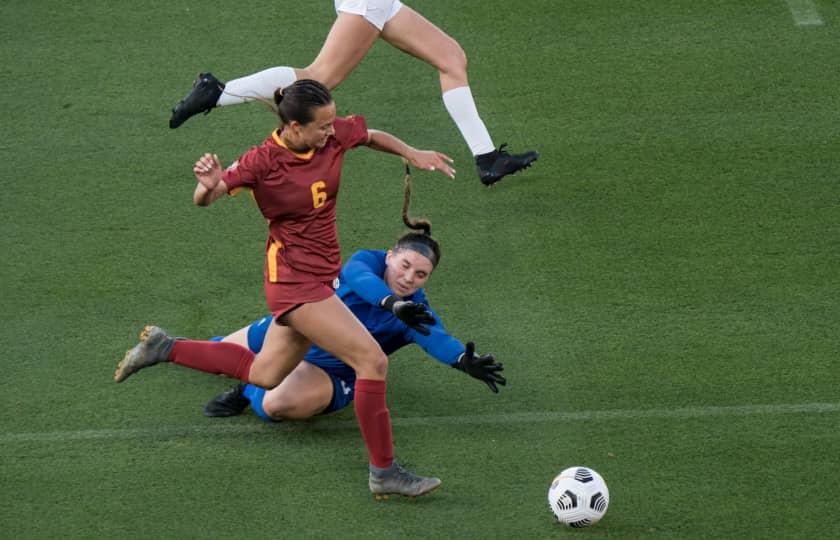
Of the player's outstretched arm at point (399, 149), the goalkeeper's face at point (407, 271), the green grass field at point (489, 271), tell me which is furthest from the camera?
the goalkeeper's face at point (407, 271)

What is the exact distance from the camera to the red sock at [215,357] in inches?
248

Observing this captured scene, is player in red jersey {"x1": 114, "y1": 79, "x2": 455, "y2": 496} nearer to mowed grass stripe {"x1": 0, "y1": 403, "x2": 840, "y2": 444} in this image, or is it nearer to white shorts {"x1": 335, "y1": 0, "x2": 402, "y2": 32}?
mowed grass stripe {"x1": 0, "y1": 403, "x2": 840, "y2": 444}

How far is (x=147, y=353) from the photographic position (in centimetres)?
630

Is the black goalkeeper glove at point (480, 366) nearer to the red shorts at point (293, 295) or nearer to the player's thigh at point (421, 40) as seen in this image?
the red shorts at point (293, 295)

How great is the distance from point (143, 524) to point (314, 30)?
15.4ft

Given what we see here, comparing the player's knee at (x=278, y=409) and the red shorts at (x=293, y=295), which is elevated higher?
the red shorts at (x=293, y=295)

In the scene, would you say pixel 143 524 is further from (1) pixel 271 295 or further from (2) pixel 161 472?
(1) pixel 271 295

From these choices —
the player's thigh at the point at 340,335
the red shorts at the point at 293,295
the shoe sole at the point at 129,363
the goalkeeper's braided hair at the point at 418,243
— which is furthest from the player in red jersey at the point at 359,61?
the player's thigh at the point at 340,335

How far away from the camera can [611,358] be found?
665 cm

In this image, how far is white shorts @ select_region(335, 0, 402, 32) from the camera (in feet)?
23.5

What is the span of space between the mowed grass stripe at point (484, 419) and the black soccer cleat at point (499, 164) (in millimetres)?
1708

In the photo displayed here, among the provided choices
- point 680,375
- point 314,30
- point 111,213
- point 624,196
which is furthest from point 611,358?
point 314,30

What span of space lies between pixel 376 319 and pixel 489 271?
124 cm

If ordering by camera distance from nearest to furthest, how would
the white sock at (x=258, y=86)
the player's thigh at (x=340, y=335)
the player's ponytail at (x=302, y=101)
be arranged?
the player's ponytail at (x=302, y=101) < the player's thigh at (x=340, y=335) < the white sock at (x=258, y=86)
